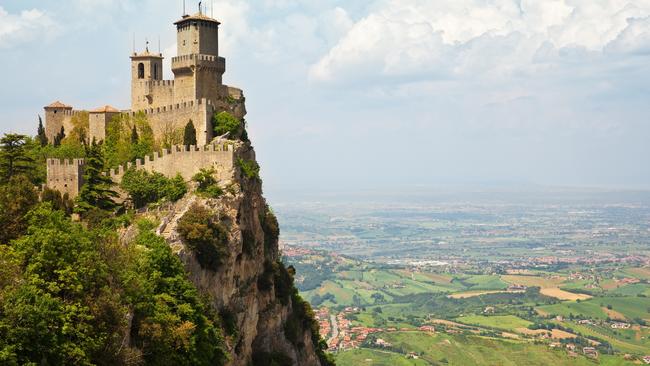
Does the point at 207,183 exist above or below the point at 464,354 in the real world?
above

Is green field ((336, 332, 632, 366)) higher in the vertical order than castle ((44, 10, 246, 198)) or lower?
lower

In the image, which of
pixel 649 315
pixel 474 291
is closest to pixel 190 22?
pixel 649 315

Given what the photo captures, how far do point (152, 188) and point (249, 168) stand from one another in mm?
6166

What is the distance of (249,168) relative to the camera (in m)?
45.6

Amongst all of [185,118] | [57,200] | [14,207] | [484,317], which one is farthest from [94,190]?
[484,317]

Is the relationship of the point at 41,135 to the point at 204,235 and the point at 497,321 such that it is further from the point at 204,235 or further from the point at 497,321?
the point at 497,321

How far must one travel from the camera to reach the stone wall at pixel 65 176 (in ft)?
138

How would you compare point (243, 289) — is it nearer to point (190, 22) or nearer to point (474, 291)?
point (190, 22)

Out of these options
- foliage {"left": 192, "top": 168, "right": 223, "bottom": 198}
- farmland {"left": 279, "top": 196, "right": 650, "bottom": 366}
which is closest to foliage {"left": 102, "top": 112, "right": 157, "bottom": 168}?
foliage {"left": 192, "top": 168, "right": 223, "bottom": 198}

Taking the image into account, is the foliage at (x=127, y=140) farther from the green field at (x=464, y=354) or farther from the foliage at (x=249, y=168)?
the green field at (x=464, y=354)

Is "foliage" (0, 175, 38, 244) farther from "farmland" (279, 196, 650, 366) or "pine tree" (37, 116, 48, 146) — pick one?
"farmland" (279, 196, 650, 366)

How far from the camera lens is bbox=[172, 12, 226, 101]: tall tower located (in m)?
48.6

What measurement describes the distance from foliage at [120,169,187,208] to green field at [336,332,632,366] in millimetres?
65631

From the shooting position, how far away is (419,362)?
10631 cm
